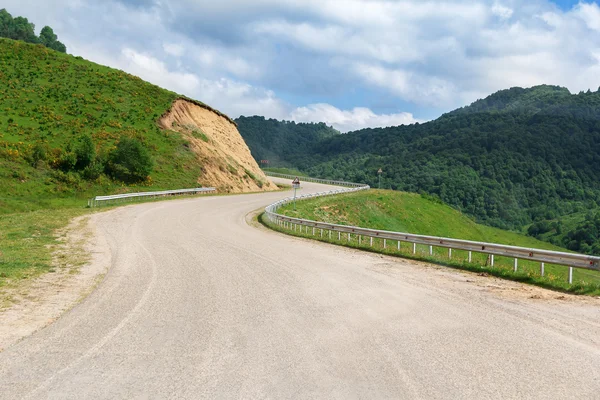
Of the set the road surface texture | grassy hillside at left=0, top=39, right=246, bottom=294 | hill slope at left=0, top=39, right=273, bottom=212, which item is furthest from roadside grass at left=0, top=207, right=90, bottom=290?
hill slope at left=0, top=39, right=273, bottom=212

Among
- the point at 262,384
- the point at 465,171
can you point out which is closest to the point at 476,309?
the point at 262,384

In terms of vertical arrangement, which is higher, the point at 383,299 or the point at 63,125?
the point at 63,125

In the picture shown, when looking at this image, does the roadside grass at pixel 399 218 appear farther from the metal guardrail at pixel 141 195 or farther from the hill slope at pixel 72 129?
the hill slope at pixel 72 129

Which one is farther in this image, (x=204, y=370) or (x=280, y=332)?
(x=280, y=332)

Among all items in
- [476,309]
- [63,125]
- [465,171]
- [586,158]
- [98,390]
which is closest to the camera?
[98,390]

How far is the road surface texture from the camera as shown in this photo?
5.25 meters

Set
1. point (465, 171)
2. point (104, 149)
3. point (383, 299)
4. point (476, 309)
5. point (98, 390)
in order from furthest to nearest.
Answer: point (465, 171) → point (104, 149) → point (383, 299) → point (476, 309) → point (98, 390)

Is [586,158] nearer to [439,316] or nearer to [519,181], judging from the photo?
[519,181]

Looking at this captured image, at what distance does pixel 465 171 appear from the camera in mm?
130250

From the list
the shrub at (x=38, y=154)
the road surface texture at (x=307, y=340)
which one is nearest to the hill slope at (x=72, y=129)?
the shrub at (x=38, y=154)

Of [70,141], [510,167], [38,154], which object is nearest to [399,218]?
[70,141]

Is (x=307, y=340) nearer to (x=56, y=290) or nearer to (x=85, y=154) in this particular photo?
(x=56, y=290)

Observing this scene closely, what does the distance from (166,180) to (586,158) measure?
142 metres

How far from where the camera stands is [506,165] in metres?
137
